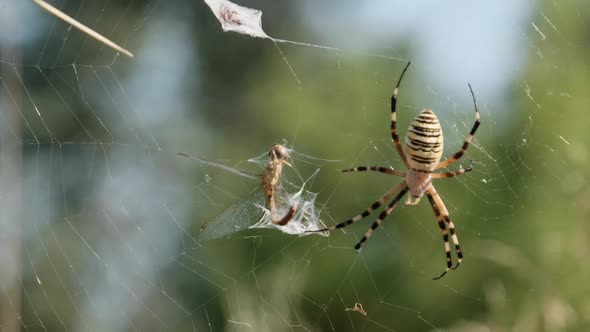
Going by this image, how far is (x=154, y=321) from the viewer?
955 centimetres

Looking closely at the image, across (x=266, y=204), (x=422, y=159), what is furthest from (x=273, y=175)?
(x=422, y=159)

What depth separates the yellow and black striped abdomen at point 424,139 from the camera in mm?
3840

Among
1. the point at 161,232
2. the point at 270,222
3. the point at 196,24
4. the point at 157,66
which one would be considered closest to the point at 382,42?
the point at 157,66

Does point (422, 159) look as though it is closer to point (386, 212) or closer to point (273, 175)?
point (386, 212)

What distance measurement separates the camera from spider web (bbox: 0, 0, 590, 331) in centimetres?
438

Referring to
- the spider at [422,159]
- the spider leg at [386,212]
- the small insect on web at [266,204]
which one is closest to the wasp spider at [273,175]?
the small insect on web at [266,204]

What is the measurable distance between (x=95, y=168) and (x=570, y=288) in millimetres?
9710

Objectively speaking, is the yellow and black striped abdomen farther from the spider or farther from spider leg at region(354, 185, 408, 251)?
spider leg at region(354, 185, 408, 251)

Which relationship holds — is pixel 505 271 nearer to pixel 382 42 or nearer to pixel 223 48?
pixel 382 42

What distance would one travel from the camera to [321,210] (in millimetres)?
5008

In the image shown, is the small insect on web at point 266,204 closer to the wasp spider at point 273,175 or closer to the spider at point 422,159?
the wasp spider at point 273,175

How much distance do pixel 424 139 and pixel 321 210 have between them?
4.38ft

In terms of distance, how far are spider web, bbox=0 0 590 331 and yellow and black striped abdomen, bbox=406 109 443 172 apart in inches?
26.7

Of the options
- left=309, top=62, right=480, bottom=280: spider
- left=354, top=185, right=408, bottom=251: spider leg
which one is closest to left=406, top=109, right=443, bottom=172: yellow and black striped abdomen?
left=309, top=62, right=480, bottom=280: spider
